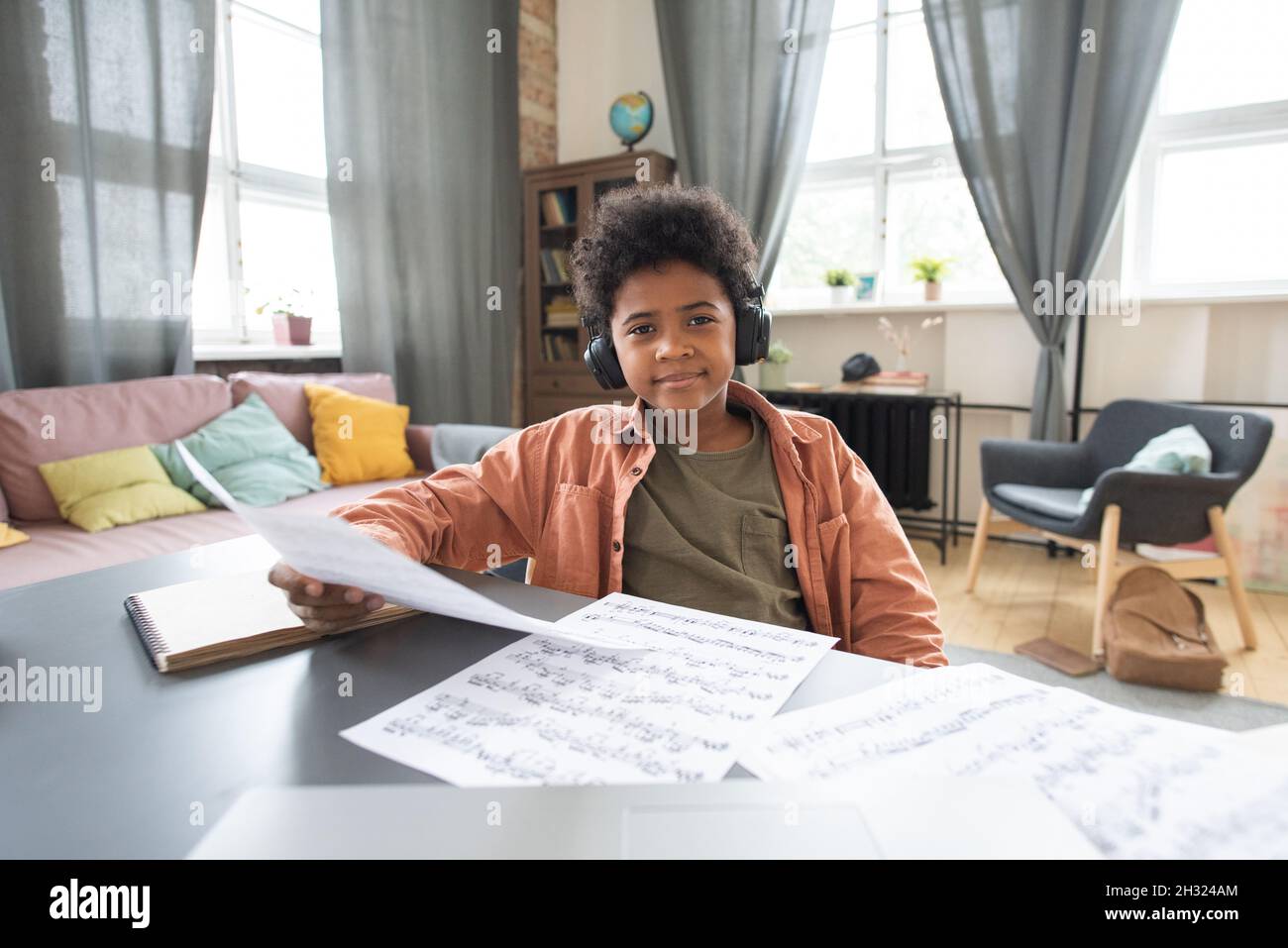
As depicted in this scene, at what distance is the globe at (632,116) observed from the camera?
4344 mm

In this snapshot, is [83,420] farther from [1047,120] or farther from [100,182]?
[1047,120]

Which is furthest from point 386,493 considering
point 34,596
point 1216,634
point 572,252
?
point 1216,634

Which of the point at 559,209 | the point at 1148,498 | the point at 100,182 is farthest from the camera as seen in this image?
the point at 559,209

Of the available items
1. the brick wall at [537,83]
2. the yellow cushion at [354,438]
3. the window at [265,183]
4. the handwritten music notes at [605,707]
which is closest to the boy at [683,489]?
the handwritten music notes at [605,707]

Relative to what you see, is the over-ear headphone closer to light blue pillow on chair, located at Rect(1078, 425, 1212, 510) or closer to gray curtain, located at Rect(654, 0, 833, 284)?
light blue pillow on chair, located at Rect(1078, 425, 1212, 510)

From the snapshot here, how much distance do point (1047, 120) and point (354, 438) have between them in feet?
10.1

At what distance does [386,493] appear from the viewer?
992 millimetres

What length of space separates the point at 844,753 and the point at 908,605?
49 centimetres

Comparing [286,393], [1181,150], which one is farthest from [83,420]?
[1181,150]

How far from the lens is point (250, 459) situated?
2629mm

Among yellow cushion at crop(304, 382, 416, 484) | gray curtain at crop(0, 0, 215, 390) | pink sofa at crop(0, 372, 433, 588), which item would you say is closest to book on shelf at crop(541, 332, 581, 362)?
yellow cushion at crop(304, 382, 416, 484)

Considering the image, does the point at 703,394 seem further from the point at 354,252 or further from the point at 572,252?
the point at 354,252

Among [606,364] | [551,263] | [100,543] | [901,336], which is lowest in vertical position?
[100,543]

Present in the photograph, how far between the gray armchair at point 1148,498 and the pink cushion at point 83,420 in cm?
288
